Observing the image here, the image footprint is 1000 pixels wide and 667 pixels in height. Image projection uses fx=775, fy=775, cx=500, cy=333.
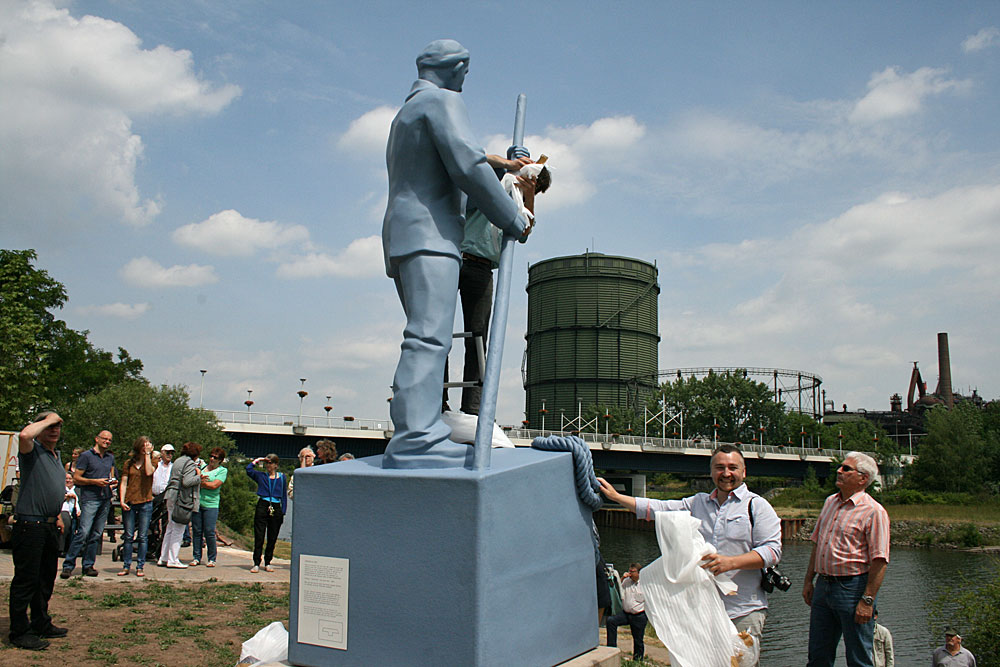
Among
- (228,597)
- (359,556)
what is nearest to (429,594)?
(359,556)

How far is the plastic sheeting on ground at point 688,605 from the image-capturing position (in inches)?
148

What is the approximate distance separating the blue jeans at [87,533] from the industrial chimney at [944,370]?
96.1m

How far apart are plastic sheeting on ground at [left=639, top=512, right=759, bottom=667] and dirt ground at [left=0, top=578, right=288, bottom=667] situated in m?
3.51

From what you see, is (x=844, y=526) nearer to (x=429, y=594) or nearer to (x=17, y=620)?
(x=429, y=594)

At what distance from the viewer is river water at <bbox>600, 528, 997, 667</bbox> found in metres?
16.8

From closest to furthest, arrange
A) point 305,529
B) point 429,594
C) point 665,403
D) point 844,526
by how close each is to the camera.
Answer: point 429,594 < point 305,529 < point 844,526 < point 665,403

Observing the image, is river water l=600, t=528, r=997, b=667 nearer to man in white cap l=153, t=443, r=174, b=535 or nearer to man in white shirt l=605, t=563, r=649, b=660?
man in white shirt l=605, t=563, r=649, b=660

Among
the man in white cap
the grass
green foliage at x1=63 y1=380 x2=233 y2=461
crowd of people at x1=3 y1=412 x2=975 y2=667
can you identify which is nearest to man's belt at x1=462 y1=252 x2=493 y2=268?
crowd of people at x1=3 y1=412 x2=975 y2=667

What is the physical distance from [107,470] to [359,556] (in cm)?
695

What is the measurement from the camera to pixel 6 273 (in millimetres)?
25781

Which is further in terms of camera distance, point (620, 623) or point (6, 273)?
point (6, 273)

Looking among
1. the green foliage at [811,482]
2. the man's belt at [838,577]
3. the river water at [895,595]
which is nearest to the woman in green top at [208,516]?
the man's belt at [838,577]

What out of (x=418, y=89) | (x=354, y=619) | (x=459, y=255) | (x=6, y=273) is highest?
(x=6, y=273)

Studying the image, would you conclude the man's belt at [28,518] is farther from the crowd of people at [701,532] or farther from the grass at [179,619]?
the grass at [179,619]
